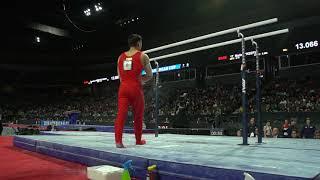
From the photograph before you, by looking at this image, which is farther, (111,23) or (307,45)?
(111,23)

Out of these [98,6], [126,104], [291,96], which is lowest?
[126,104]

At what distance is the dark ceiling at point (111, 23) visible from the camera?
2067 cm

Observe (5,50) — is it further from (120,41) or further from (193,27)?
(193,27)

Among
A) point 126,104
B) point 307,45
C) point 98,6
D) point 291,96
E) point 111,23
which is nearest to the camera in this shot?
point 126,104

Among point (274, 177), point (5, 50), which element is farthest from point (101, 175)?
point (5, 50)

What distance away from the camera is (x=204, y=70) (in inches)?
1085

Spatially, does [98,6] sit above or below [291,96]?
above

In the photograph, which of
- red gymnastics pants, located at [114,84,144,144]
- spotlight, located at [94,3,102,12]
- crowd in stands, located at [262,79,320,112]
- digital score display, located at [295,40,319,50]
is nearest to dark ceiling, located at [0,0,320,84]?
spotlight, located at [94,3,102,12]

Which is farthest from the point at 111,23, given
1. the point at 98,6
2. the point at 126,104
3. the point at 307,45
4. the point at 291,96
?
the point at 126,104

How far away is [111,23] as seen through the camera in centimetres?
2834

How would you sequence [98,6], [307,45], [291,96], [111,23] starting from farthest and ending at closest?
[111,23], [98,6], [307,45], [291,96]

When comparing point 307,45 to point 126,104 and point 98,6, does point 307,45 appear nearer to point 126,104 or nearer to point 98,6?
point 98,6

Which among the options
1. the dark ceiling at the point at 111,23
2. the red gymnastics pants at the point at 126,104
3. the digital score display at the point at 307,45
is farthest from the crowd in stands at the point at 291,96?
the red gymnastics pants at the point at 126,104

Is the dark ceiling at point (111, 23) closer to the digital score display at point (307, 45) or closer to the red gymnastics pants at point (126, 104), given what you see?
the digital score display at point (307, 45)
